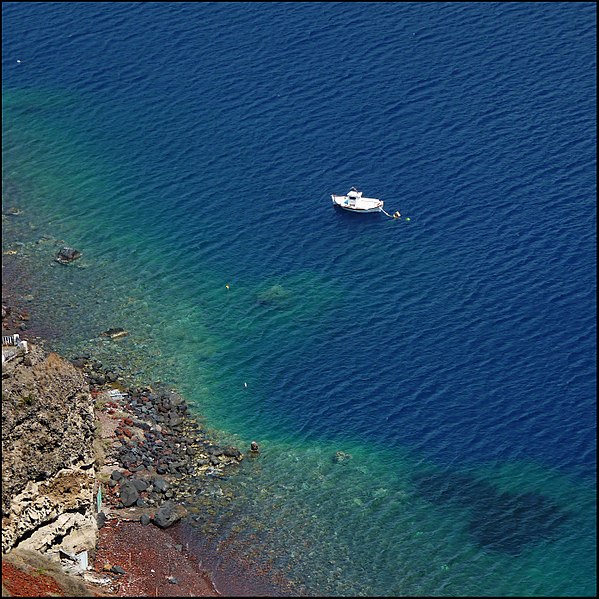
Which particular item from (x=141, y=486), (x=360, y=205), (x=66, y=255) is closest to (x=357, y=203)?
(x=360, y=205)

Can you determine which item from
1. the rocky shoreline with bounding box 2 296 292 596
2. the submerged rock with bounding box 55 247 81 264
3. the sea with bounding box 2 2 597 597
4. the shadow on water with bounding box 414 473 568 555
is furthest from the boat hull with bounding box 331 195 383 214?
the shadow on water with bounding box 414 473 568 555

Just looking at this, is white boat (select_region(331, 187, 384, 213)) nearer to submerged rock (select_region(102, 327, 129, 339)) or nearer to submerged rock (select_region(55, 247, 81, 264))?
submerged rock (select_region(55, 247, 81, 264))

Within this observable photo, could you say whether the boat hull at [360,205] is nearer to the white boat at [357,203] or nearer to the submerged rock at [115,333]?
the white boat at [357,203]

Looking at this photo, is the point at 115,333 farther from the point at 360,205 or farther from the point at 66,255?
the point at 360,205

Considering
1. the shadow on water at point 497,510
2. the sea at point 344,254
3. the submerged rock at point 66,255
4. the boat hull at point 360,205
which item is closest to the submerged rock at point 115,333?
the sea at point 344,254

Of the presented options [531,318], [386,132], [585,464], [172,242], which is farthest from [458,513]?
[386,132]

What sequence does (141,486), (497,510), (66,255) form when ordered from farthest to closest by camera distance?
(66,255) → (141,486) → (497,510)
